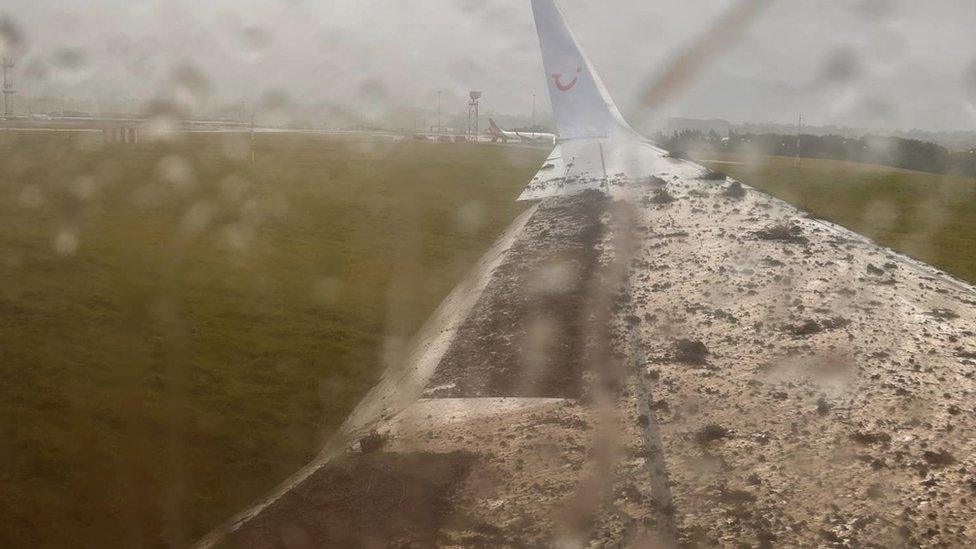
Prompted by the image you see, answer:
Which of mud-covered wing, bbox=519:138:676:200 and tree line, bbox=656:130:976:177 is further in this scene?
tree line, bbox=656:130:976:177

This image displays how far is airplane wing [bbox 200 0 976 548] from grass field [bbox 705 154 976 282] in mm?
2937

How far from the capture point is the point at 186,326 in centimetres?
903

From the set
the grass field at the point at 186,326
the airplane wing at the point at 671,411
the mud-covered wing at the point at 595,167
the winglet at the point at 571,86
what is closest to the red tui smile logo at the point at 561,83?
the winglet at the point at 571,86

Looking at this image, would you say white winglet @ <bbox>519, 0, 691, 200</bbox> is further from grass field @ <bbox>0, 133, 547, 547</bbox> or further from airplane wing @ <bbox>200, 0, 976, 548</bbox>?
grass field @ <bbox>0, 133, 547, 547</bbox>

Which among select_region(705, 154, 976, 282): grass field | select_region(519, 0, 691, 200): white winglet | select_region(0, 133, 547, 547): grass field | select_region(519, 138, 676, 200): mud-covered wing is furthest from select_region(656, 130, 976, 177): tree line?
select_region(0, 133, 547, 547): grass field

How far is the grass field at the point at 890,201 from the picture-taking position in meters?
12.9

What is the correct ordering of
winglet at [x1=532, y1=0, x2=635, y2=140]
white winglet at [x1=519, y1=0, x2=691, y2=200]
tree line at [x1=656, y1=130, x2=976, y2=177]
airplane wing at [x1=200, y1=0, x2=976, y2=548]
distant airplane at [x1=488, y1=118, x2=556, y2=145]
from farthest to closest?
distant airplane at [x1=488, y1=118, x2=556, y2=145] < tree line at [x1=656, y1=130, x2=976, y2=177] < winglet at [x1=532, y1=0, x2=635, y2=140] < white winglet at [x1=519, y1=0, x2=691, y2=200] < airplane wing at [x1=200, y1=0, x2=976, y2=548]

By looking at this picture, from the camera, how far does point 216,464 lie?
626 centimetres

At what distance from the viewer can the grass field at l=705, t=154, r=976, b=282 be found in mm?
12914

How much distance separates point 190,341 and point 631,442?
505 centimetres

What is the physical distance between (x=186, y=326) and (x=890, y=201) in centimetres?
1491

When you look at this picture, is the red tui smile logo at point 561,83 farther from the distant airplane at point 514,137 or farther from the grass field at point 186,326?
the distant airplane at point 514,137

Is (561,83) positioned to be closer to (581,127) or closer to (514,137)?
(581,127)

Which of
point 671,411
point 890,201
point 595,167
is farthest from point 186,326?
point 890,201
